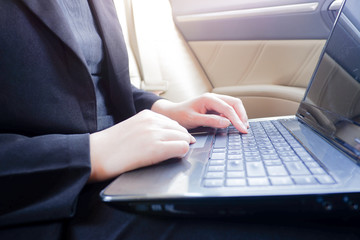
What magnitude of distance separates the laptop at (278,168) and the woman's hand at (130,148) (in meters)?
0.02

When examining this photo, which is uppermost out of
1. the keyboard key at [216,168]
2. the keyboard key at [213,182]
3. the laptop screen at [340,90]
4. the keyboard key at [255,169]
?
the laptop screen at [340,90]

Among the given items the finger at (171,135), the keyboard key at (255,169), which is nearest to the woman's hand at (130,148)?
the finger at (171,135)

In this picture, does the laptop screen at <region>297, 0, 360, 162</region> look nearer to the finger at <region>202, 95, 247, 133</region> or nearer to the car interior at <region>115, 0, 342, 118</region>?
the finger at <region>202, 95, 247, 133</region>

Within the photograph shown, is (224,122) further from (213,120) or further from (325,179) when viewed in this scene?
(325,179)

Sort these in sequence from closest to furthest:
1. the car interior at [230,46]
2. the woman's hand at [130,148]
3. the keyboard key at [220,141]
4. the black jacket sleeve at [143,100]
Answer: the woman's hand at [130,148]
the keyboard key at [220,141]
the black jacket sleeve at [143,100]
the car interior at [230,46]

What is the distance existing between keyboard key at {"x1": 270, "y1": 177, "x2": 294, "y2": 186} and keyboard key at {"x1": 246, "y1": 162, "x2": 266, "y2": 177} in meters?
0.02

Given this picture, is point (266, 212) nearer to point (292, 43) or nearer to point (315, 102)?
point (315, 102)

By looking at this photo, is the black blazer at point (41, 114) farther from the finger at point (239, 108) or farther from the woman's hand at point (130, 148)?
the finger at point (239, 108)

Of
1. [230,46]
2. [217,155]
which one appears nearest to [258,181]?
[217,155]

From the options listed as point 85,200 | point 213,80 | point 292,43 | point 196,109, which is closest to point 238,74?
point 213,80

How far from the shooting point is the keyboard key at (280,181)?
1.07 feet

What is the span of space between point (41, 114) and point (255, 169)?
1.32ft

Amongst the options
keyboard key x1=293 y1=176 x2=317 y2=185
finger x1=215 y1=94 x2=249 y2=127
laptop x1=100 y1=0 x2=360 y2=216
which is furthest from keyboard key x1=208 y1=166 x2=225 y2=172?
finger x1=215 y1=94 x2=249 y2=127

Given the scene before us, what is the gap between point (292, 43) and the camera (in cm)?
120
